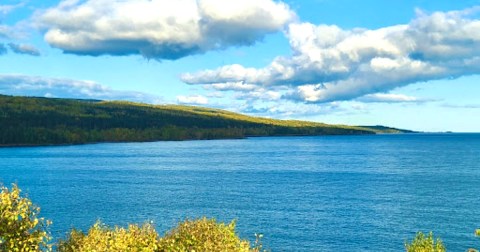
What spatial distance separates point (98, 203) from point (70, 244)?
9495 cm

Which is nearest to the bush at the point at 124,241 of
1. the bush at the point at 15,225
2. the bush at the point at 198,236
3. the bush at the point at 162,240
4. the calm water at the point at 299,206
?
the bush at the point at 162,240

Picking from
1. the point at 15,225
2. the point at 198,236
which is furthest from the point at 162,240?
the point at 15,225

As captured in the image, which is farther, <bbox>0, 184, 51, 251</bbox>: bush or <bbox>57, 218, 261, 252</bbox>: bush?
<bbox>57, 218, 261, 252</bbox>: bush

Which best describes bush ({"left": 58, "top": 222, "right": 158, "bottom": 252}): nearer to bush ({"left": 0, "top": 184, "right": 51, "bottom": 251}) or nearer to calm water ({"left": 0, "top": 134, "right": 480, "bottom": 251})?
bush ({"left": 0, "top": 184, "right": 51, "bottom": 251})

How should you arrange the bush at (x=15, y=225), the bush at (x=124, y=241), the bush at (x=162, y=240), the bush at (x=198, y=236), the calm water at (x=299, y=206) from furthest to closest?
the calm water at (x=299, y=206), the bush at (x=198, y=236), the bush at (x=162, y=240), the bush at (x=124, y=241), the bush at (x=15, y=225)

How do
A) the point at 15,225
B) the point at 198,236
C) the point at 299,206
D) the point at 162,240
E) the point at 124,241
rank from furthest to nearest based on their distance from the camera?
the point at 299,206 < the point at 198,236 < the point at 162,240 < the point at 124,241 < the point at 15,225

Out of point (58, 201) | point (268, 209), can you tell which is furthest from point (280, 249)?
point (58, 201)

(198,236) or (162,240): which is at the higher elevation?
(198,236)

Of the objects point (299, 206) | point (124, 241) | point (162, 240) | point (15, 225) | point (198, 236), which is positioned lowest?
point (299, 206)

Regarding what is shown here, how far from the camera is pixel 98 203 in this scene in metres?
146

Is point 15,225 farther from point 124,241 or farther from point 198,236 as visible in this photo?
point 198,236

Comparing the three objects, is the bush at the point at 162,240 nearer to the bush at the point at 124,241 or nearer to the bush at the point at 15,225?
the bush at the point at 124,241

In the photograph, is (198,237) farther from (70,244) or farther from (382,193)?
(382,193)

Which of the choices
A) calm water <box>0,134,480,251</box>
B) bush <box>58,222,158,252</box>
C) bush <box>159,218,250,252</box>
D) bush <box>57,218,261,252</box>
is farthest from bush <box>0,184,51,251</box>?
calm water <box>0,134,480,251</box>
